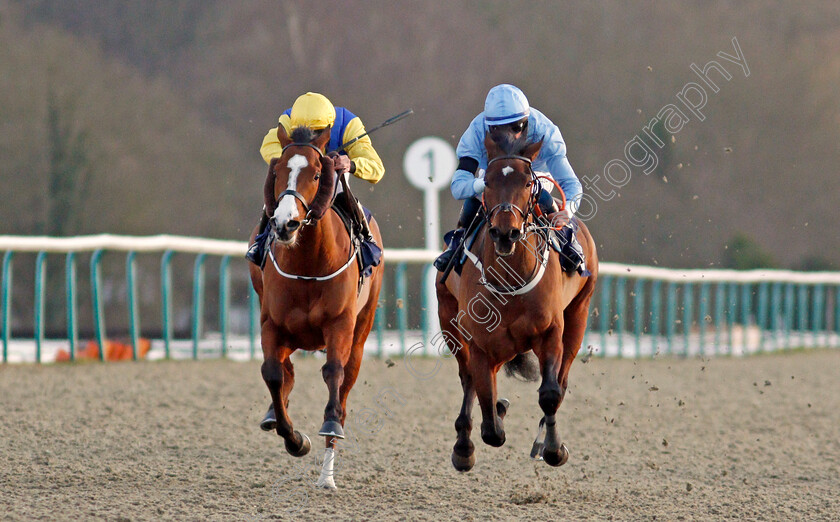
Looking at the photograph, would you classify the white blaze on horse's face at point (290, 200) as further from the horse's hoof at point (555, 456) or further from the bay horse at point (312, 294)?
Result: the horse's hoof at point (555, 456)

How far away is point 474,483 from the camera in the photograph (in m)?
6.30

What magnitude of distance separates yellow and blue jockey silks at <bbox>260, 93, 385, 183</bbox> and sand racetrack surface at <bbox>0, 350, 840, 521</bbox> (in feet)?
5.49

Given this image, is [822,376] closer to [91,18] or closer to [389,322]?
[389,322]

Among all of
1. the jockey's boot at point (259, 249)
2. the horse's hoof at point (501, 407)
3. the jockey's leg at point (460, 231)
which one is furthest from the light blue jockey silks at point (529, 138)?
the horse's hoof at point (501, 407)

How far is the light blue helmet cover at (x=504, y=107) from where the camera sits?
594 centimetres

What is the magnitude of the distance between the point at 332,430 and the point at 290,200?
3.86 ft

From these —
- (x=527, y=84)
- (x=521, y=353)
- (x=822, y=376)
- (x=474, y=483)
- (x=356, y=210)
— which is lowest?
(x=822, y=376)

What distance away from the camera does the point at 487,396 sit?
227 inches

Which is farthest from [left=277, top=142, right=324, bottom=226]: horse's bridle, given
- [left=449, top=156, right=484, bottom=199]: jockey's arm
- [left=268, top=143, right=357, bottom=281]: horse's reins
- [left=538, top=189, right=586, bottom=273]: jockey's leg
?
[left=538, top=189, right=586, bottom=273]: jockey's leg

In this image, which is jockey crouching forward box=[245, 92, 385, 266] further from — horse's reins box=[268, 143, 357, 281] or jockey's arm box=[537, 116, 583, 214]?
jockey's arm box=[537, 116, 583, 214]

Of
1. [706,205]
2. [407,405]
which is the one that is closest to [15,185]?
[706,205]

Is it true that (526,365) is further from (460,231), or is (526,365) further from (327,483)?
(327,483)

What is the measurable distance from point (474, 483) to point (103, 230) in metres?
21.7

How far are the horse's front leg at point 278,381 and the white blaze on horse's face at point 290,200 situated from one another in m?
0.82
